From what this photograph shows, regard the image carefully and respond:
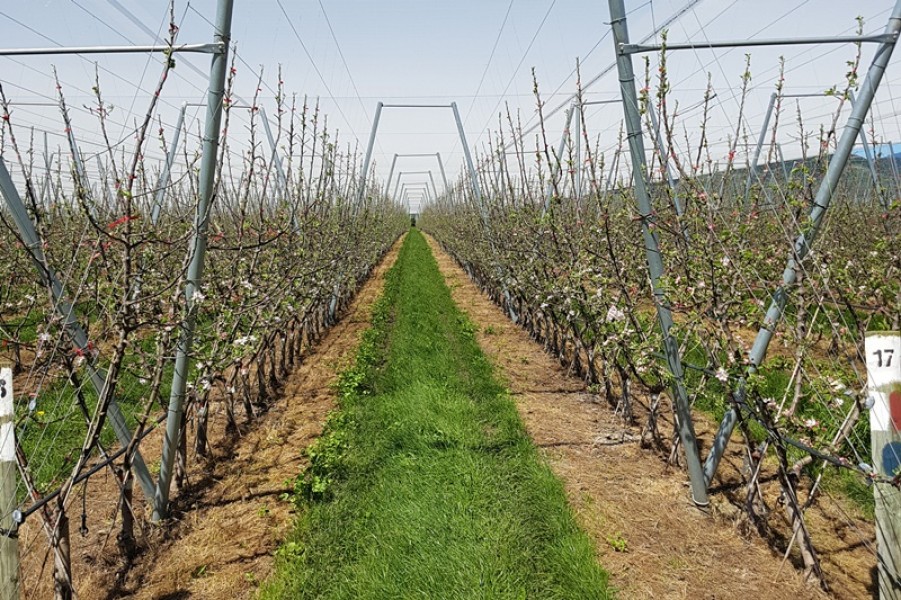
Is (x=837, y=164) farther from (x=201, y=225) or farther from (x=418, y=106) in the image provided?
(x=418, y=106)

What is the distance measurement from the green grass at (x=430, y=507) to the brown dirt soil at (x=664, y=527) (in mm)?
174

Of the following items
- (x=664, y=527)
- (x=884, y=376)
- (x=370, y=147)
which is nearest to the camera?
(x=884, y=376)

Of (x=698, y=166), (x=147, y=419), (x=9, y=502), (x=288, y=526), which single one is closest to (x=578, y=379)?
(x=698, y=166)

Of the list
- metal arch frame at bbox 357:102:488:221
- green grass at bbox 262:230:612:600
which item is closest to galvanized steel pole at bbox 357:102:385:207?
metal arch frame at bbox 357:102:488:221

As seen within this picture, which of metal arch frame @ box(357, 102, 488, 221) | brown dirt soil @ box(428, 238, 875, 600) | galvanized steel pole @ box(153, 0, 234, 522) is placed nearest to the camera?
brown dirt soil @ box(428, 238, 875, 600)

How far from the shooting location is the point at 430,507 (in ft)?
10.8

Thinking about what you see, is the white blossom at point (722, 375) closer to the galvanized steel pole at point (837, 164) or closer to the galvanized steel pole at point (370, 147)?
the galvanized steel pole at point (837, 164)

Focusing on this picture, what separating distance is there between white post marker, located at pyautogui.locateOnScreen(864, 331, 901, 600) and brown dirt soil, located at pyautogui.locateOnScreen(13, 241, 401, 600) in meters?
2.52

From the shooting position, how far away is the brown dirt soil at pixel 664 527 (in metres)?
2.54

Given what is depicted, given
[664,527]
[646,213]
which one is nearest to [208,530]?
[664,527]

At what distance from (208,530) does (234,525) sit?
14cm

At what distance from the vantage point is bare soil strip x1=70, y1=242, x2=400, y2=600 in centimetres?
265

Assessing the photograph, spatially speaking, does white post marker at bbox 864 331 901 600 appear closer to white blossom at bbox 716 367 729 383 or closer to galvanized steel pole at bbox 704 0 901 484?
white blossom at bbox 716 367 729 383

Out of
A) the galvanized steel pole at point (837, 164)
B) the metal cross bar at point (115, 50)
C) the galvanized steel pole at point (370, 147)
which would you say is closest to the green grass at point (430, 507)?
the galvanized steel pole at point (837, 164)
